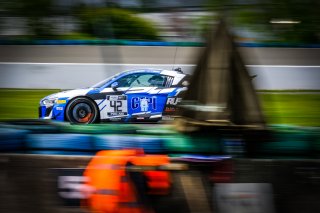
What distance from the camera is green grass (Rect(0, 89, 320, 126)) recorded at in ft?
12.6

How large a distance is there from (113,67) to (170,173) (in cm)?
102

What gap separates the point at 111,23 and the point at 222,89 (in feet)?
2.89

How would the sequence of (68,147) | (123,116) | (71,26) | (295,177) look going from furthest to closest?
1. (123,116)
2. (71,26)
3. (68,147)
4. (295,177)

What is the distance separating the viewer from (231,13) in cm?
345

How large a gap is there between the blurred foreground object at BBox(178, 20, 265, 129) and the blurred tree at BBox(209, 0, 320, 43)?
130 millimetres

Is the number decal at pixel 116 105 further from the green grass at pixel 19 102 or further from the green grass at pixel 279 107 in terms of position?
the green grass at pixel 279 107

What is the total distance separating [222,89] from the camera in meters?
3.41

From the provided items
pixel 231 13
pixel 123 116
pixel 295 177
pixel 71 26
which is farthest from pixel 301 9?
pixel 123 116

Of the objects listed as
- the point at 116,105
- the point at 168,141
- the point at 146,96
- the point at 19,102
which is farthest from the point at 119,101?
the point at 168,141

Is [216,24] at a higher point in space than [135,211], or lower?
higher

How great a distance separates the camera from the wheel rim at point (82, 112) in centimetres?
728

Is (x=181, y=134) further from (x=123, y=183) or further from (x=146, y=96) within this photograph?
(x=146, y=96)

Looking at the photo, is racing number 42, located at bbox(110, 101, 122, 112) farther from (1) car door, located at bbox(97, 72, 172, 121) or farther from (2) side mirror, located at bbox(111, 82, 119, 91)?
(2) side mirror, located at bbox(111, 82, 119, 91)

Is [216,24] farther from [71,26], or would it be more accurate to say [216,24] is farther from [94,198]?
[94,198]
